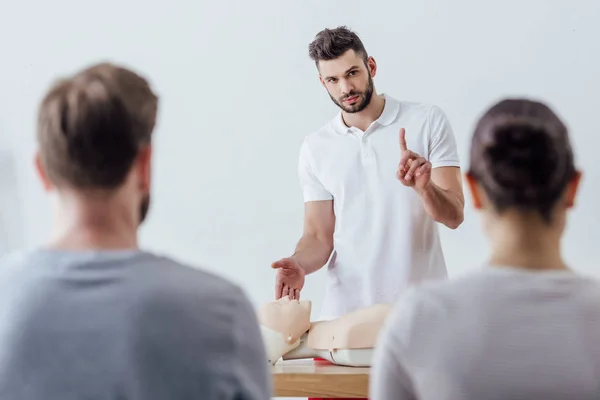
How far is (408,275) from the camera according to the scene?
8.22 feet

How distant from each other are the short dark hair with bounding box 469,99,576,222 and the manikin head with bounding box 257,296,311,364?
3.37 ft

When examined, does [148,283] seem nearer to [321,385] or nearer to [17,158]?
[321,385]

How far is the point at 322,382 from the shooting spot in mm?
1727

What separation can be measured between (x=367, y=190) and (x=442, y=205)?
0.33 m

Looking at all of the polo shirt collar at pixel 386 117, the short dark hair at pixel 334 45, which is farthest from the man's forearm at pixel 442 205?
the short dark hair at pixel 334 45

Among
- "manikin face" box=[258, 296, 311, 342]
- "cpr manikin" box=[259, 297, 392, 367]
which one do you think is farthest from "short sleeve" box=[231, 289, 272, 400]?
"manikin face" box=[258, 296, 311, 342]

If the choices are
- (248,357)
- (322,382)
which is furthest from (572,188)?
(322,382)

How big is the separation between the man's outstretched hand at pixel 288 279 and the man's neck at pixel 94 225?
1.35 meters

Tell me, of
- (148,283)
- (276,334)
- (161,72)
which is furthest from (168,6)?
(148,283)

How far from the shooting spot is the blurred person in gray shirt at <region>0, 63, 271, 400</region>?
91 cm

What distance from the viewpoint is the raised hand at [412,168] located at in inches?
79.3

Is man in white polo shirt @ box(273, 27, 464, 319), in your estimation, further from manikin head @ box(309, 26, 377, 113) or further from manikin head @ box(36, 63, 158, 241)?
manikin head @ box(36, 63, 158, 241)

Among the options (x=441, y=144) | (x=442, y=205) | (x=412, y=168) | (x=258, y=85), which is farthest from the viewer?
(x=258, y=85)

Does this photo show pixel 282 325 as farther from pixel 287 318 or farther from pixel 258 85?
pixel 258 85
